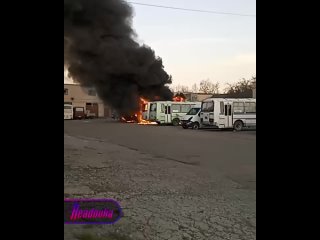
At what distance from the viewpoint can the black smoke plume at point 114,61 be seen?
24895mm

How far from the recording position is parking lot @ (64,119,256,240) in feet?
11.3

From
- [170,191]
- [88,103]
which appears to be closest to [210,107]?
[170,191]

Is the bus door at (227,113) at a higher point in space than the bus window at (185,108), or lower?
lower

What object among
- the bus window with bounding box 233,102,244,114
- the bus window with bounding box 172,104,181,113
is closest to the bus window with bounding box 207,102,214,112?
the bus window with bounding box 233,102,244,114

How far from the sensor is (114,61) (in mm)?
30844

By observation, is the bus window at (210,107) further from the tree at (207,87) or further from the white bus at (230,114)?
the tree at (207,87)

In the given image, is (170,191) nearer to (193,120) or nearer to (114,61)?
(193,120)

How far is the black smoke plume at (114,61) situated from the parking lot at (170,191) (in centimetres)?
1657

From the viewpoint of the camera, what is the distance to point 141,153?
9.92 meters

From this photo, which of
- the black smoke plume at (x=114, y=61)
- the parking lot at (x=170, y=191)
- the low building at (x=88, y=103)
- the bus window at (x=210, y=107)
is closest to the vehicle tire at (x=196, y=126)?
the bus window at (x=210, y=107)
